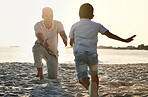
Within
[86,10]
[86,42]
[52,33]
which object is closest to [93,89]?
[86,42]

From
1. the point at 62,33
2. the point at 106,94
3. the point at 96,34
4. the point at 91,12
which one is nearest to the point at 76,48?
the point at 96,34

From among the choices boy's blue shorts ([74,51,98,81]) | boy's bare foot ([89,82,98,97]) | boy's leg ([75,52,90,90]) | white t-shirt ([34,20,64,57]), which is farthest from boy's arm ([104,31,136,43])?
white t-shirt ([34,20,64,57])

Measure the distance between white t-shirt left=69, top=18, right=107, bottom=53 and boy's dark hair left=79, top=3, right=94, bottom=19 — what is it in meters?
0.10

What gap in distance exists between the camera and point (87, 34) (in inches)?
159

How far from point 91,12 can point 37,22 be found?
2.56m

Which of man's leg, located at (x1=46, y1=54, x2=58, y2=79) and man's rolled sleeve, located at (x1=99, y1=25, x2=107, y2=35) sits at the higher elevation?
man's rolled sleeve, located at (x1=99, y1=25, x2=107, y2=35)

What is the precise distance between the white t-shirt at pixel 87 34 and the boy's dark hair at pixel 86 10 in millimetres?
104

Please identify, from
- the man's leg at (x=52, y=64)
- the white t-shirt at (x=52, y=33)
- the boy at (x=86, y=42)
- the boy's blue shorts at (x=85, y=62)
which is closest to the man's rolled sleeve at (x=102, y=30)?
the boy at (x=86, y=42)

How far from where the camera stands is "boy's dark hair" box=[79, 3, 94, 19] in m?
4.14

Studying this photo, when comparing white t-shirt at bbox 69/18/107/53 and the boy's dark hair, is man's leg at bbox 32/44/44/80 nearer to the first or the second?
white t-shirt at bbox 69/18/107/53

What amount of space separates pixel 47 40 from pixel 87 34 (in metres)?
2.51

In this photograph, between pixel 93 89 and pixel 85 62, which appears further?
pixel 85 62

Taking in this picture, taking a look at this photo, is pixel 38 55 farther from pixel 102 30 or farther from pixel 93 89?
pixel 93 89

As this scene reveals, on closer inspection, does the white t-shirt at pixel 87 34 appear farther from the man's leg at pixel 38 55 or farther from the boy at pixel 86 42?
the man's leg at pixel 38 55
